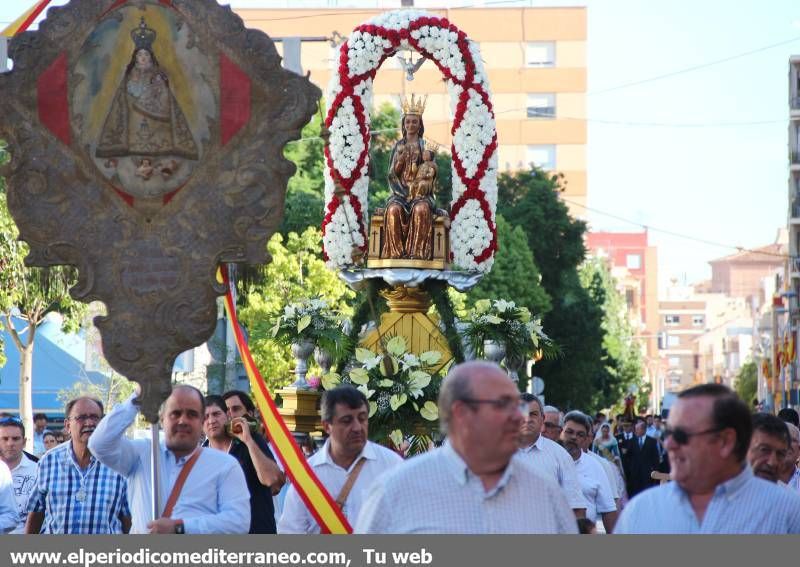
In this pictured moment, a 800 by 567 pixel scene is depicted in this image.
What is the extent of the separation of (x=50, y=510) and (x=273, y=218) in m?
2.21

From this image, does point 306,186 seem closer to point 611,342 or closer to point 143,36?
point 611,342

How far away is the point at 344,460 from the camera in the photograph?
8859 mm

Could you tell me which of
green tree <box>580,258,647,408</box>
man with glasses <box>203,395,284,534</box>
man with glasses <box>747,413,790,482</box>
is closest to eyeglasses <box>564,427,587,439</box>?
man with glasses <box>203,395,284,534</box>

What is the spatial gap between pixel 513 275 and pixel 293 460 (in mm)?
40904

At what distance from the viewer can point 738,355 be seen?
17450 centimetres

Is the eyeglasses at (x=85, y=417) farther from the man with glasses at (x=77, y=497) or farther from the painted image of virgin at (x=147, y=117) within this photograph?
the painted image of virgin at (x=147, y=117)

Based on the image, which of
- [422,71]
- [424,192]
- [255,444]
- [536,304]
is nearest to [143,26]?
[255,444]

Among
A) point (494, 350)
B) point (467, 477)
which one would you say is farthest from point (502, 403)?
point (494, 350)

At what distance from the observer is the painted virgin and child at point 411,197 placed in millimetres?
21156

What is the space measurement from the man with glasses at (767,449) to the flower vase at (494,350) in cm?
1032

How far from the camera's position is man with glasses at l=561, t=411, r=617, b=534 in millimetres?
12484

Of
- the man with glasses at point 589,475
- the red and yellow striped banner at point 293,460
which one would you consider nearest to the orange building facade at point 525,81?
the man with glasses at point 589,475

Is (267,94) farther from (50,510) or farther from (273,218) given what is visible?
(50,510)

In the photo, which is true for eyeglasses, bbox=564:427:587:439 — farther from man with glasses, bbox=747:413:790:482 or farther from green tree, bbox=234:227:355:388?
green tree, bbox=234:227:355:388
